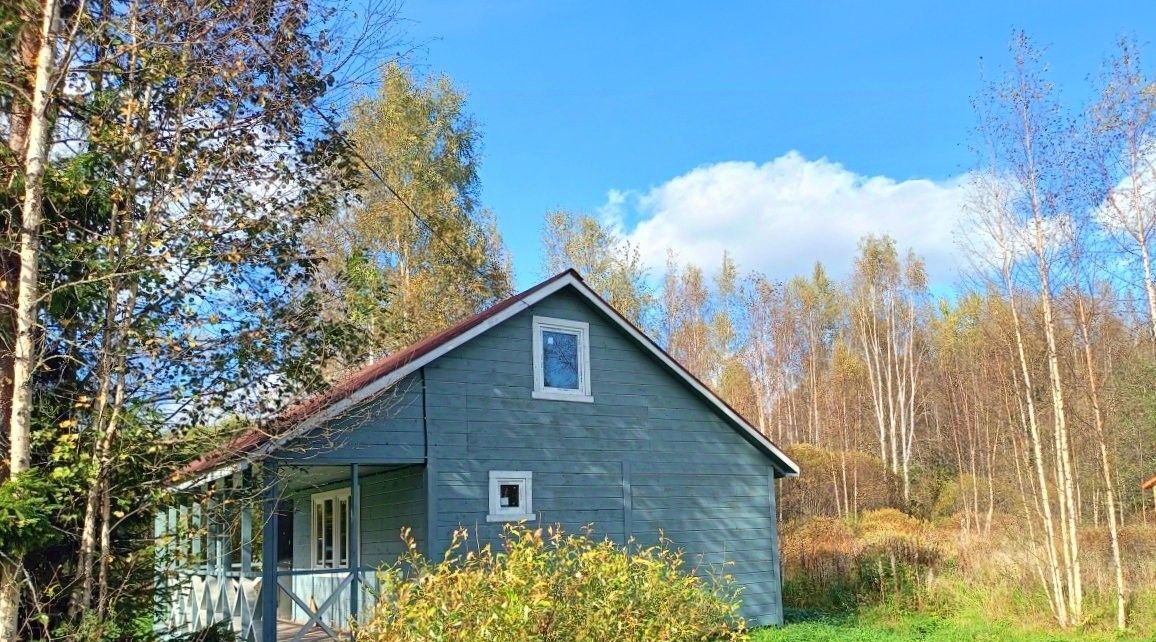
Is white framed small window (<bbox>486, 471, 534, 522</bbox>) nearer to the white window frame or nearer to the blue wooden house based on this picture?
the blue wooden house

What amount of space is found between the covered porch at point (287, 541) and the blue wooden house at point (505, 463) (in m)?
0.05

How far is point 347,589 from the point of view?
46.6 feet

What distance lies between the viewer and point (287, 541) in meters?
18.2

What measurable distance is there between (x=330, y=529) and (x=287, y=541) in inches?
95.0

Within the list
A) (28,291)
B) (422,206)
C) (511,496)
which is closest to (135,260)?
(28,291)

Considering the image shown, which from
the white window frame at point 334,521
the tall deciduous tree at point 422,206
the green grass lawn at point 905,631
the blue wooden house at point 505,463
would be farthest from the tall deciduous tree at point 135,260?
the tall deciduous tree at point 422,206

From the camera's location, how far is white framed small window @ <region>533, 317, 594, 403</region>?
13.6 metres

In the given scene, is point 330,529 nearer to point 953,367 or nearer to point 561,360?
point 561,360

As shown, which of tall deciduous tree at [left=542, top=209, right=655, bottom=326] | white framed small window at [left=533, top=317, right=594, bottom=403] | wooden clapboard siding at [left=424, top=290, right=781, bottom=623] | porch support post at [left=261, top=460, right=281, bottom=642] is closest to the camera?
porch support post at [left=261, top=460, right=281, bottom=642]

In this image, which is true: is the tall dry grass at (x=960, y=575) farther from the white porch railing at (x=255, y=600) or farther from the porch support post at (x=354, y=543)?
the porch support post at (x=354, y=543)

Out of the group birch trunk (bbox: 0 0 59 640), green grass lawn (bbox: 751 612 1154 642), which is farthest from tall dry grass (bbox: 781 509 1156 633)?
birch trunk (bbox: 0 0 59 640)

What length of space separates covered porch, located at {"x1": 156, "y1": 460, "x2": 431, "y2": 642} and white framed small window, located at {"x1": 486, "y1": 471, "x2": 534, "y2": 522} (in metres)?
1.04

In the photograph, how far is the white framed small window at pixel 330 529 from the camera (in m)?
15.5

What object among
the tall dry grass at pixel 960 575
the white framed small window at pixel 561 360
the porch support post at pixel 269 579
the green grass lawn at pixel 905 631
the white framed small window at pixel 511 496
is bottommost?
the green grass lawn at pixel 905 631
